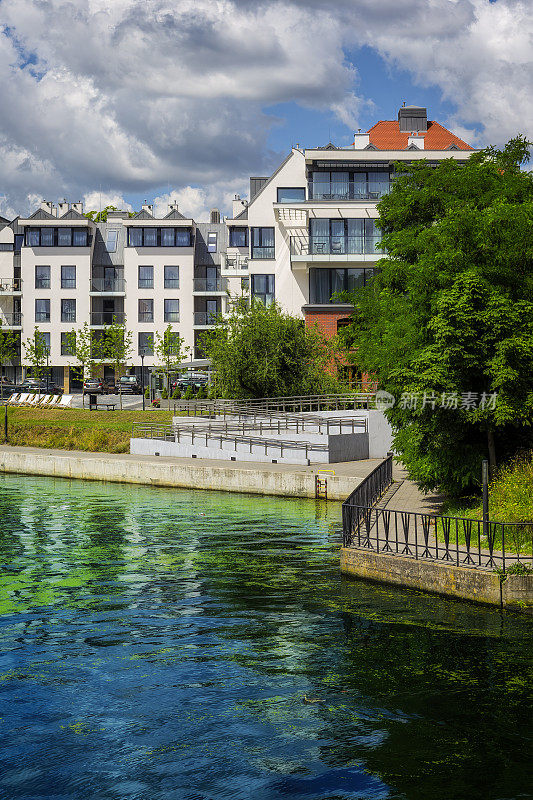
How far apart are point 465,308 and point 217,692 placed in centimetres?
1088

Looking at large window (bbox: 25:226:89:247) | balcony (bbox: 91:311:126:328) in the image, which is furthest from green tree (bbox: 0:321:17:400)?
large window (bbox: 25:226:89:247)

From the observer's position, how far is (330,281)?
54.3 meters

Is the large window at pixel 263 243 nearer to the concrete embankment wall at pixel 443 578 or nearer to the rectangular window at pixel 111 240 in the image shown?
the rectangular window at pixel 111 240

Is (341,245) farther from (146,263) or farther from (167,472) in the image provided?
(146,263)

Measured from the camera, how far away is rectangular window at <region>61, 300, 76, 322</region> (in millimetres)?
78000

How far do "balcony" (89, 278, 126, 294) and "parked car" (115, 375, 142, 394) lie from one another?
463 inches

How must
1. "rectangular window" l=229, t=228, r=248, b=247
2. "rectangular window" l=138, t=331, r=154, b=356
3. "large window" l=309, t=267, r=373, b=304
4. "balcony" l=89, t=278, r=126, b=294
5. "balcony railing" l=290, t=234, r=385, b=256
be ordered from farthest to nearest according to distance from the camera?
1. "balcony" l=89, t=278, r=126, b=294
2. "rectangular window" l=138, t=331, r=154, b=356
3. "rectangular window" l=229, t=228, r=248, b=247
4. "large window" l=309, t=267, r=373, b=304
5. "balcony railing" l=290, t=234, r=385, b=256

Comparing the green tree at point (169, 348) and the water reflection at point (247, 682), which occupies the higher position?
the green tree at point (169, 348)

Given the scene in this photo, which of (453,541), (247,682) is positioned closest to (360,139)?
(453,541)

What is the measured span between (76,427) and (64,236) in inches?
1396

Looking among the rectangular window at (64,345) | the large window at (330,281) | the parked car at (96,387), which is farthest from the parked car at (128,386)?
the large window at (330,281)

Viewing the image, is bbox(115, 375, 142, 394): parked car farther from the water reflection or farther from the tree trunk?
the tree trunk

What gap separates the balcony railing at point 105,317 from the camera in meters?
78.1

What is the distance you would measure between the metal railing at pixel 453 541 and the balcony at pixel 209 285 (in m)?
59.6
